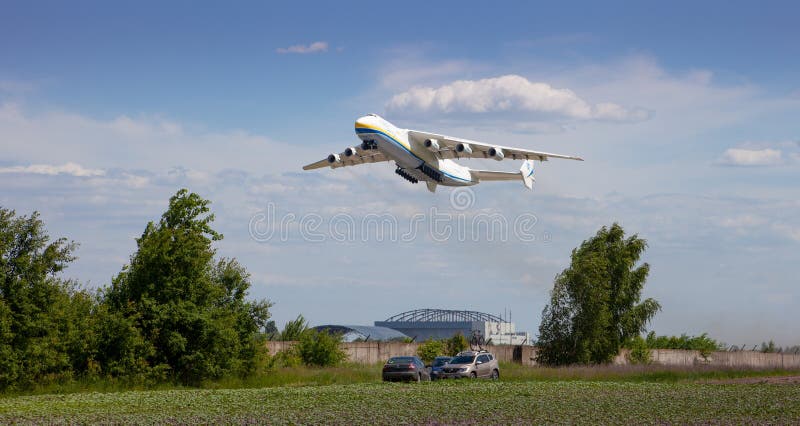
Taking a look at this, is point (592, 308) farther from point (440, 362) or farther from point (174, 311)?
point (174, 311)

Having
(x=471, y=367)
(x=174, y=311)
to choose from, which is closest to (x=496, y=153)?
(x=471, y=367)

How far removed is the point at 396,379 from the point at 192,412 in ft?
47.7

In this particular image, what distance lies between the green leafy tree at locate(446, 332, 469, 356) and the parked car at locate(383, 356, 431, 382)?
14180mm

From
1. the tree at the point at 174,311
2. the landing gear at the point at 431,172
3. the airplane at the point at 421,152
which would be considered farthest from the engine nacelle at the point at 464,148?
the tree at the point at 174,311

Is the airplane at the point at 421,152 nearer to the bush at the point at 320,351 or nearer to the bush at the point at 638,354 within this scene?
the bush at the point at 320,351

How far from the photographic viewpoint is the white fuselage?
1690 inches

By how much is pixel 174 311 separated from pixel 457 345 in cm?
2105

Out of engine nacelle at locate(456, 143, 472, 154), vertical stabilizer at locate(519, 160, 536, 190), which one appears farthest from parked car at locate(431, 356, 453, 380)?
vertical stabilizer at locate(519, 160, 536, 190)

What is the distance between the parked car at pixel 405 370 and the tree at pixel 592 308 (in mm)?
14929

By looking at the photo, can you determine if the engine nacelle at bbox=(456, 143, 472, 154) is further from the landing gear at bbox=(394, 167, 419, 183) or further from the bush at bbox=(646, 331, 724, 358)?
the bush at bbox=(646, 331, 724, 358)

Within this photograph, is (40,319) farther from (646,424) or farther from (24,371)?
(646,424)

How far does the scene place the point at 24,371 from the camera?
28.5m

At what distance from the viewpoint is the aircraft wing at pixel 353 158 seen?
1908 inches

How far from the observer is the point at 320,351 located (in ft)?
147
